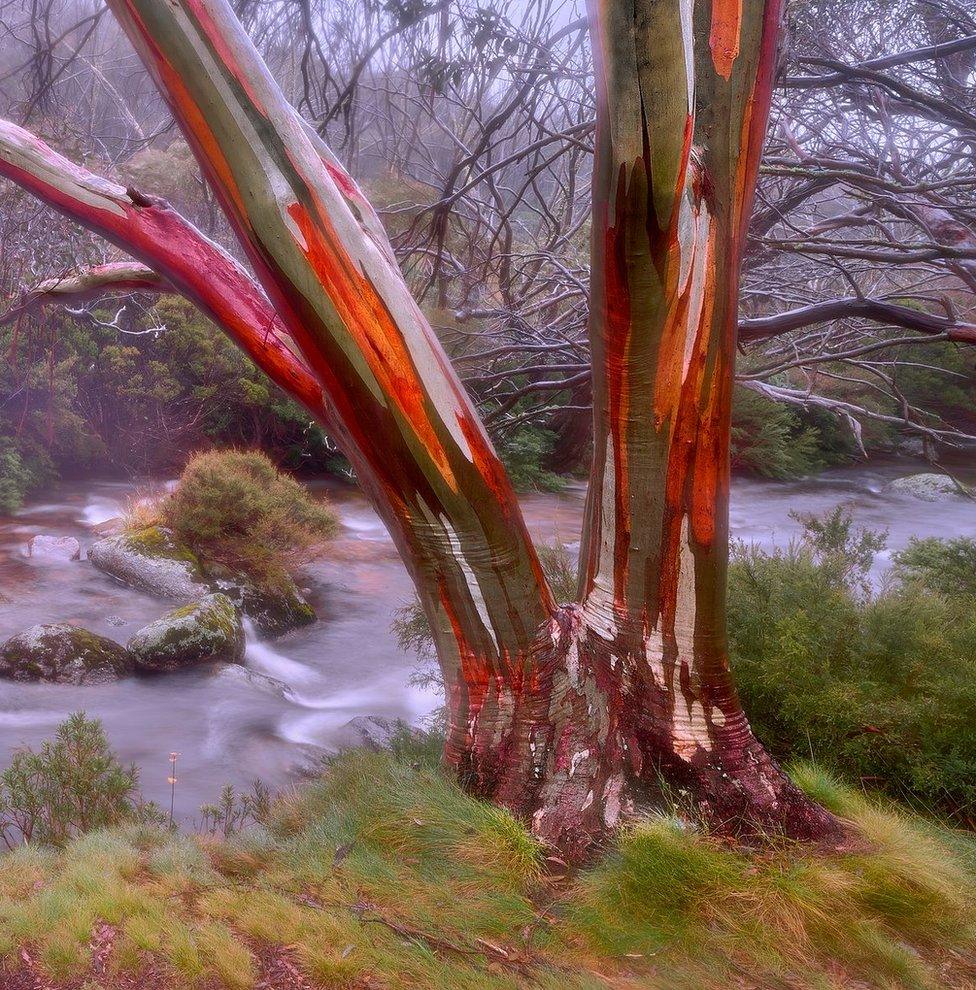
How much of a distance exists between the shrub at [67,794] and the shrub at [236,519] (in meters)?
5.57

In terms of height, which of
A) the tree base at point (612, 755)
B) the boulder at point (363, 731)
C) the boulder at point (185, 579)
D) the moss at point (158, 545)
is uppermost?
the tree base at point (612, 755)

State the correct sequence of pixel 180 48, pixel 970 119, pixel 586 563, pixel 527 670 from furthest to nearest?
pixel 970 119
pixel 586 563
pixel 527 670
pixel 180 48

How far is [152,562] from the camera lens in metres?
9.68

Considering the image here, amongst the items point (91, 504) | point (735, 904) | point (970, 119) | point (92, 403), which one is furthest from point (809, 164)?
point (92, 403)

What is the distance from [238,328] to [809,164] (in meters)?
3.10

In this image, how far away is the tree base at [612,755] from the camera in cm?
261

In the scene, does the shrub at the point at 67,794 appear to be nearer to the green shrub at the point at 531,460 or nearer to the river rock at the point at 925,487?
the green shrub at the point at 531,460

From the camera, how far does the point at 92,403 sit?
13.9 m

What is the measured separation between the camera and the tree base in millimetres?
2609

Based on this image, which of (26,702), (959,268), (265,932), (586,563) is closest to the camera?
(265,932)

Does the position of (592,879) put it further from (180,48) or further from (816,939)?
(180,48)

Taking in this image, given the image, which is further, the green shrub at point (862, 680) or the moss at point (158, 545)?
the moss at point (158, 545)

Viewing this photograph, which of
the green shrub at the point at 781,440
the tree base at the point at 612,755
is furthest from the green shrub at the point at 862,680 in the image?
the green shrub at the point at 781,440

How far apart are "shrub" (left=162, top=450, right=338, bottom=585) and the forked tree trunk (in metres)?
7.71
